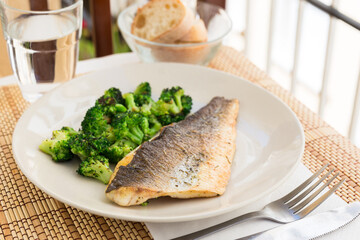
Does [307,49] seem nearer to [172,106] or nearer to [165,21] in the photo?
[165,21]

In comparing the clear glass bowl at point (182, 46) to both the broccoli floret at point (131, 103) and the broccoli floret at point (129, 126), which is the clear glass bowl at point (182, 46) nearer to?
the broccoli floret at point (131, 103)

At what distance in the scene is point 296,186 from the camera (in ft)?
4.79

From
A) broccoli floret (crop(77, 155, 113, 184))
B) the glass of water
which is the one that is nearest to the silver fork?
broccoli floret (crop(77, 155, 113, 184))

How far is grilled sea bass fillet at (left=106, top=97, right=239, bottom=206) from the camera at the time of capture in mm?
1224

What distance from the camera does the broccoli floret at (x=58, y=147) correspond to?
4.67 feet

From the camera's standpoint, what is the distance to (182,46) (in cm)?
196

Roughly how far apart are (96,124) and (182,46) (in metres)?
0.60

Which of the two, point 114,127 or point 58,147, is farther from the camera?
point 114,127

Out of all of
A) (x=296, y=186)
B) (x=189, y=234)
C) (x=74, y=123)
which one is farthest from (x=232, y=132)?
(x=74, y=123)

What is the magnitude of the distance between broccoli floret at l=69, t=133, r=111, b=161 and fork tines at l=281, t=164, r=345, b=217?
1.91ft

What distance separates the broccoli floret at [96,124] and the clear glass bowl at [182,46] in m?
0.53

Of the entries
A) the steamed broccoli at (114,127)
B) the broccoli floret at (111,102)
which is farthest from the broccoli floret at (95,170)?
the broccoli floret at (111,102)

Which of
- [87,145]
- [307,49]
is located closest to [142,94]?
[87,145]

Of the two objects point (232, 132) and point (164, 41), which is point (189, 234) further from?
point (164, 41)
